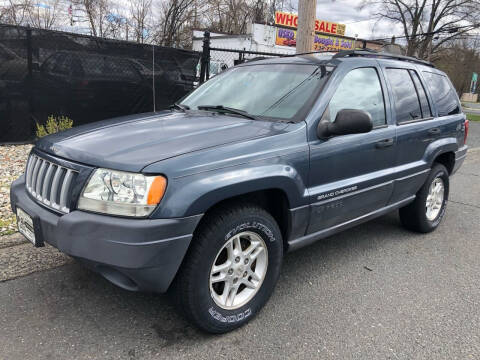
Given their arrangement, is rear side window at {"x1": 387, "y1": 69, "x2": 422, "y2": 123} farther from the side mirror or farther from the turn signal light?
the turn signal light

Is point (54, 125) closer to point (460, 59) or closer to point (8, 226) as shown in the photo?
point (8, 226)

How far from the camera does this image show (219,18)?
108 feet

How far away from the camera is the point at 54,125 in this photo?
6664 millimetres

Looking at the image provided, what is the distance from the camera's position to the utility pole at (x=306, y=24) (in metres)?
6.31

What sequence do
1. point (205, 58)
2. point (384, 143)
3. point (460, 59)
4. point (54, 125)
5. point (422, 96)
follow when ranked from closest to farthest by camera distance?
point (384, 143) < point (422, 96) < point (54, 125) < point (205, 58) < point (460, 59)

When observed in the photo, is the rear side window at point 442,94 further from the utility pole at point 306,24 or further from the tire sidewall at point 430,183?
the utility pole at point 306,24

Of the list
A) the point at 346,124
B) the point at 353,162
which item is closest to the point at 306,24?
the point at 353,162

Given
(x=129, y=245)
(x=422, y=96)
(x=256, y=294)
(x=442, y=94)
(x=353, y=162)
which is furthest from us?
(x=442, y=94)

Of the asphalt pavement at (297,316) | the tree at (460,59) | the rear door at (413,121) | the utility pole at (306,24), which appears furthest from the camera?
the tree at (460,59)

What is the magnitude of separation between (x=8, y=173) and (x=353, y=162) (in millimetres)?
4565

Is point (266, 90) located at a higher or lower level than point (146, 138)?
higher

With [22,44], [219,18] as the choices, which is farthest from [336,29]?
[22,44]

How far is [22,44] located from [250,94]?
5.07 metres

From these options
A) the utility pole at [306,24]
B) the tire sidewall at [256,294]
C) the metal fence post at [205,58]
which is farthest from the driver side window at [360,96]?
the metal fence post at [205,58]
